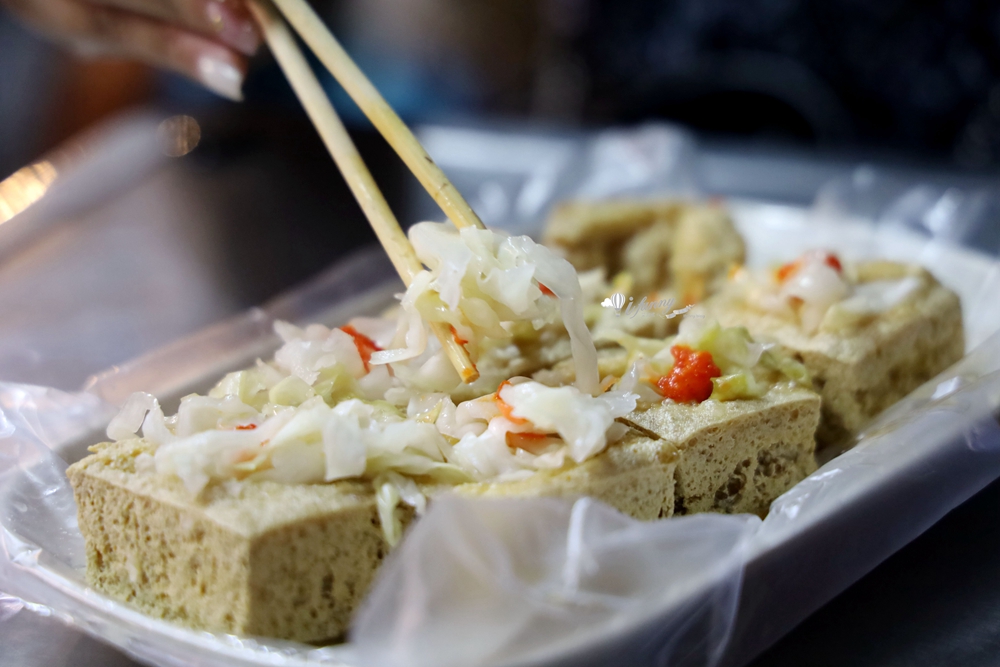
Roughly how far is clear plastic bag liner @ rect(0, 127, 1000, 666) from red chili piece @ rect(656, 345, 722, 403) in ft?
0.75

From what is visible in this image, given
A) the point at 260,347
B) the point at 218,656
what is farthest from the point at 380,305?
the point at 218,656

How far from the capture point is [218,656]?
1044mm

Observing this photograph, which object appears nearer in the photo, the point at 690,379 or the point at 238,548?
the point at 238,548

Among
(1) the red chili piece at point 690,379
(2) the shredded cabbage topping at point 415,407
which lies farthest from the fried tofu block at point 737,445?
(2) the shredded cabbage topping at point 415,407

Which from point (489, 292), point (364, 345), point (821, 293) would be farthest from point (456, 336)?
point (821, 293)

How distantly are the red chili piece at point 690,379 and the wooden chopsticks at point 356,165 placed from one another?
0.37m

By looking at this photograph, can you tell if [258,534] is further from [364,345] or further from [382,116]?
[382,116]

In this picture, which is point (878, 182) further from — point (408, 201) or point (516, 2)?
point (516, 2)

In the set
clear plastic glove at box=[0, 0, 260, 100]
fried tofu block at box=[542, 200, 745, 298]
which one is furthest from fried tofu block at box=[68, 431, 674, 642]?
clear plastic glove at box=[0, 0, 260, 100]

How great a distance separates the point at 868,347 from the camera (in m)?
1.68

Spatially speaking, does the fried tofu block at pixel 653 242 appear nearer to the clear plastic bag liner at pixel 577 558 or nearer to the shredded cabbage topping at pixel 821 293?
the shredded cabbage topping at pixel 821 293

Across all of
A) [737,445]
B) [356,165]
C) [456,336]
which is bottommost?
[737,445]

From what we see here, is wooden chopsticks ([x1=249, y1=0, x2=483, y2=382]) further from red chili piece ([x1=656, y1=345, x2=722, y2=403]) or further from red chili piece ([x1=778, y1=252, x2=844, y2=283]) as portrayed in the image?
red chili piece ([x1=778, y1=252, x2=844, y2=283])

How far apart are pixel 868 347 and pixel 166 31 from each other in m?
2.28
